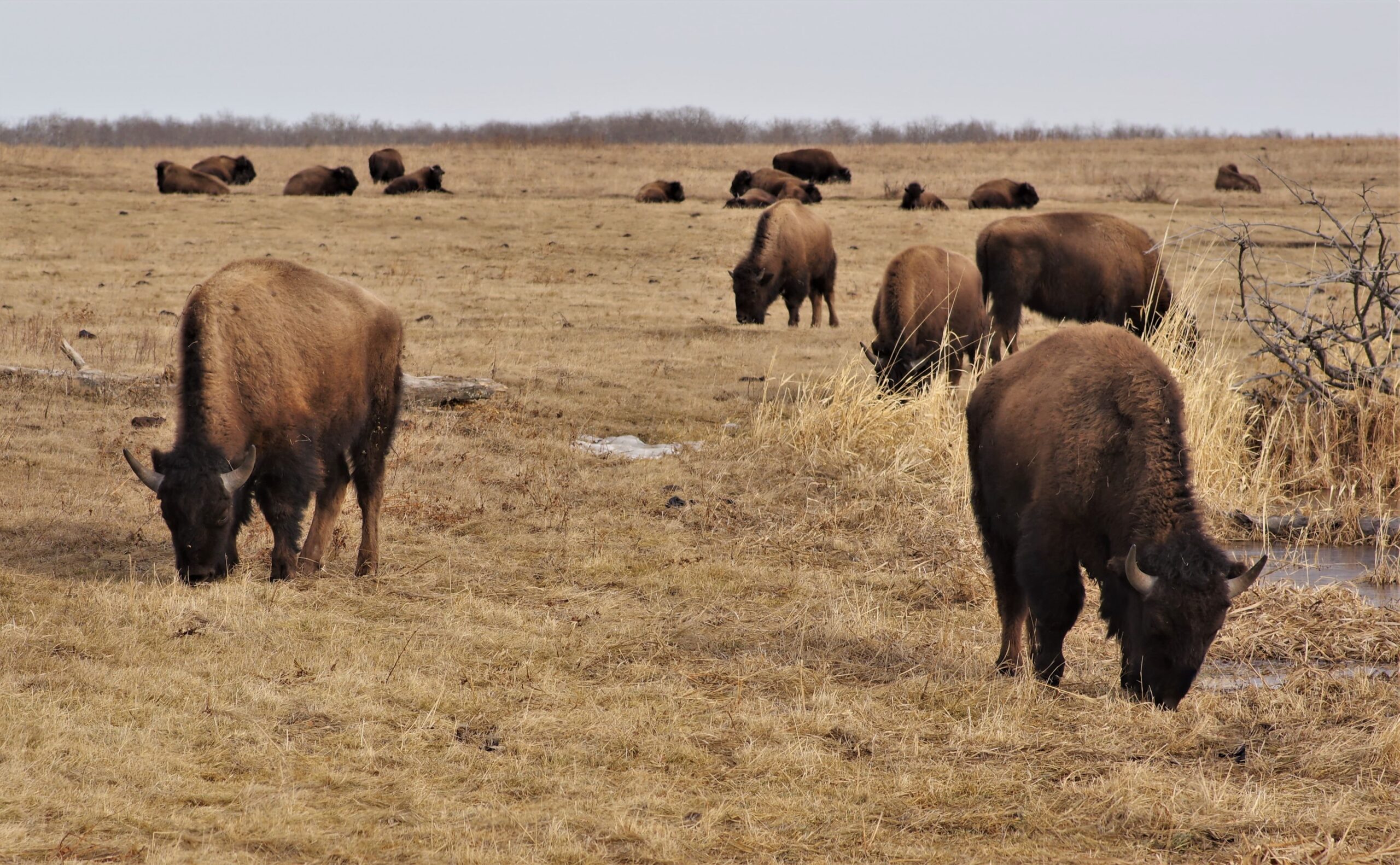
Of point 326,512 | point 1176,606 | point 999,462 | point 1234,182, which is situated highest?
point 1234,182

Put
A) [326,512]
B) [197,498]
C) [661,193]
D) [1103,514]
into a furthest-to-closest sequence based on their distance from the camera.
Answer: [661,193]
[326,512]
[197,498]
[1103,514]

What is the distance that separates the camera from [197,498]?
22.1ft

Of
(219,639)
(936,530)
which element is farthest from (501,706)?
(936,530)

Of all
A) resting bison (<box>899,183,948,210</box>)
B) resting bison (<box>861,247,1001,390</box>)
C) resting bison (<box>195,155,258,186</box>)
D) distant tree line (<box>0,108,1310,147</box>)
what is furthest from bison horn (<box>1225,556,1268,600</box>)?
distant tree line (<box>0,108,1310,147</box>)

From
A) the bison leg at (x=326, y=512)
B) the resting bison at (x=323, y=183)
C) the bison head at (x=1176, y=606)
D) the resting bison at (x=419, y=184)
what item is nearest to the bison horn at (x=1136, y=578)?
the bison head at (x=1176, y=606)

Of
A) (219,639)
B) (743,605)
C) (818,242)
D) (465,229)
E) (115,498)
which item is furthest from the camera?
(465,229)

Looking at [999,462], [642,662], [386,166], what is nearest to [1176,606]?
[999,462]

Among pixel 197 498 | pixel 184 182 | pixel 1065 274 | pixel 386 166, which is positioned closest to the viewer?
pixel 197 498

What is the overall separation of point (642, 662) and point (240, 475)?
2.48 metres

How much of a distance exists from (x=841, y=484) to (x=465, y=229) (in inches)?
749

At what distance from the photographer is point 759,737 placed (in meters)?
5.29

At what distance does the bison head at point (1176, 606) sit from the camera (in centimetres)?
516

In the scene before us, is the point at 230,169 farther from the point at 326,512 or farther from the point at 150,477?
the point at 150,477

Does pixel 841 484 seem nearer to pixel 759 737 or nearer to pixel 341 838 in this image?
pixel 759 737
